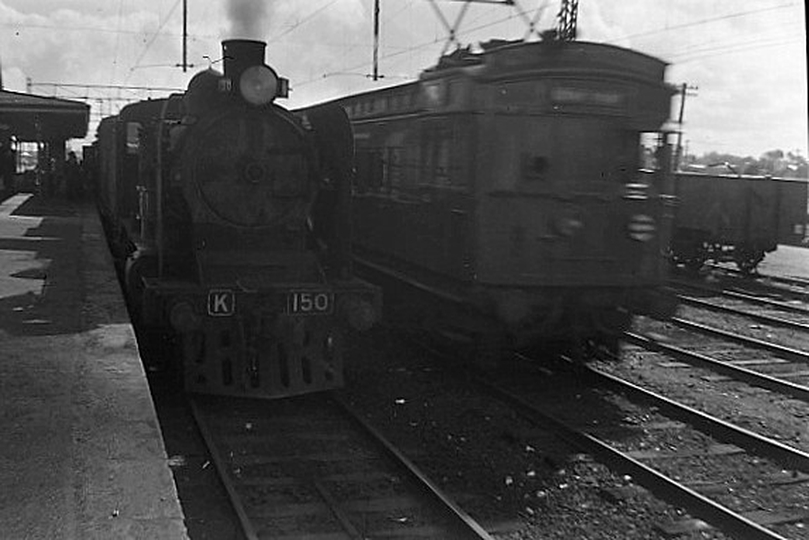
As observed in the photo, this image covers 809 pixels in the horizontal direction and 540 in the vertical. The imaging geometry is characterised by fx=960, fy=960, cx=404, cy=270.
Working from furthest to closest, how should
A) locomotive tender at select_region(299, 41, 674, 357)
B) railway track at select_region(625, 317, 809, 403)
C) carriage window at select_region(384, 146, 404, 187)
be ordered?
carriage window at select_region(384, 146, 404, 187) < railway track at select_region(625, 317, 809, 403) < locomotive tender at select_region(299, 41, 674, 357)

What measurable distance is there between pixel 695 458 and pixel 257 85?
4718 millimetres

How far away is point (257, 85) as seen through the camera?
8.32 m

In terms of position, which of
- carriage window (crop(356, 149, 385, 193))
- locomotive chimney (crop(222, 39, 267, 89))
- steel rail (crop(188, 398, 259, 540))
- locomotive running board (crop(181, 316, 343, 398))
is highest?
locomotive chimney (crop(222, 39, 267, 89))

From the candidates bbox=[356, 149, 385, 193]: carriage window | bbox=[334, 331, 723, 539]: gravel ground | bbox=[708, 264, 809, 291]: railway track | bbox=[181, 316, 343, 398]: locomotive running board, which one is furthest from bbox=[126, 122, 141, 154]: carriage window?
bbox=[708, 264, 809, 291]: railway track

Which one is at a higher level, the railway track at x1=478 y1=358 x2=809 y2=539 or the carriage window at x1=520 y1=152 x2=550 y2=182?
the carriage window at x1=520 y1=152 x2=550 y2=182

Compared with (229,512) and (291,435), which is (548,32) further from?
(229,512)

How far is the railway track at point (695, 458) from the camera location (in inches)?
235

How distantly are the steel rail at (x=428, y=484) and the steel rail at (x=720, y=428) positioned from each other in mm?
2728

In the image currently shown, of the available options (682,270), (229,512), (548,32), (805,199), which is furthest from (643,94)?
(805,199)

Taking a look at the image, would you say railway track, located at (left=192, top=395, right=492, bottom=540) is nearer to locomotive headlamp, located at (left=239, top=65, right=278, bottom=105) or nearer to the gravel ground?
the gravel ground

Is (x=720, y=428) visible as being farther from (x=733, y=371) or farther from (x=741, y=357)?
(x=741, y=357)

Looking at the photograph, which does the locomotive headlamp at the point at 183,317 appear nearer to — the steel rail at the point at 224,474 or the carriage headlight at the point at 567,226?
the steel rail at the point at 224,474

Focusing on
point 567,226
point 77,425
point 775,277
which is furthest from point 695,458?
point 775,277

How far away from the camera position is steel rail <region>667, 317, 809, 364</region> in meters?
11.3
